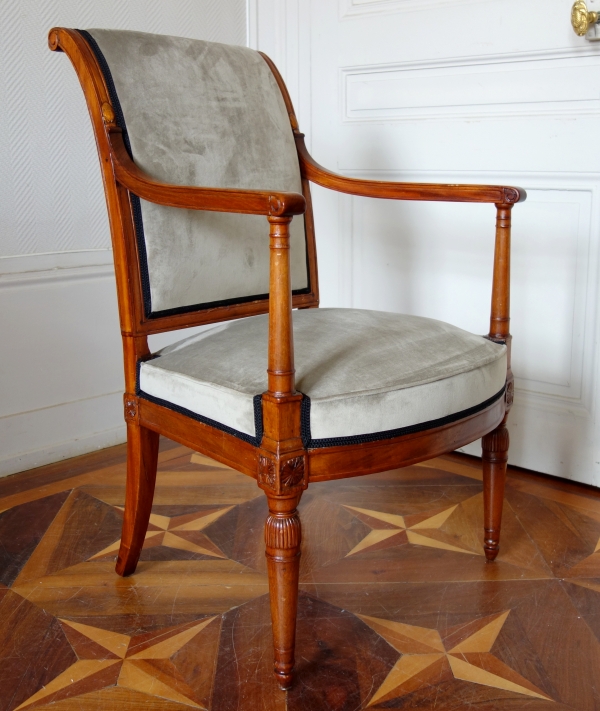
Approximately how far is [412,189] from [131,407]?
1.90 ft

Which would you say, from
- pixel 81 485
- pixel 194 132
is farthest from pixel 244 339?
pixel 81 485

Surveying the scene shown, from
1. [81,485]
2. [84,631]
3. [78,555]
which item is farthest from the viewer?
[81,485]

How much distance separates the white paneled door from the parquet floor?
262mm

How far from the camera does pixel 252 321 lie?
1.31 meters

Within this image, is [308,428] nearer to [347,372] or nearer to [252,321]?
[347,372]

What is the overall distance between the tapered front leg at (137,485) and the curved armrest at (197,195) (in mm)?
373

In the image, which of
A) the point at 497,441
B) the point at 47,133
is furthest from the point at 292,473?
the point at 47,133

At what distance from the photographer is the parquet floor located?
1.09 meters

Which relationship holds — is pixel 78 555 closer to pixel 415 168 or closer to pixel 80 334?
pixel 80 334

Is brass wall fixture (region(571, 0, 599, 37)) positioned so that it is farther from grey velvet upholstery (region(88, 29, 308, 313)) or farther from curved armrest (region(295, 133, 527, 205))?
grey velvet upholstery (region(88, 29, 308, 313))

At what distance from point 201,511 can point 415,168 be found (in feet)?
3.06

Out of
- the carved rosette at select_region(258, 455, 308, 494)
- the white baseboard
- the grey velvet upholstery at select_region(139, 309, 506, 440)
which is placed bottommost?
the white baseboard

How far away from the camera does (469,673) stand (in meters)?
1.11

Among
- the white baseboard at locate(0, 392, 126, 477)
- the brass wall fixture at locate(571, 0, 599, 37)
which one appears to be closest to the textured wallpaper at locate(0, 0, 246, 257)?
the white baseboard at locate(0, 392, 126, 477)
